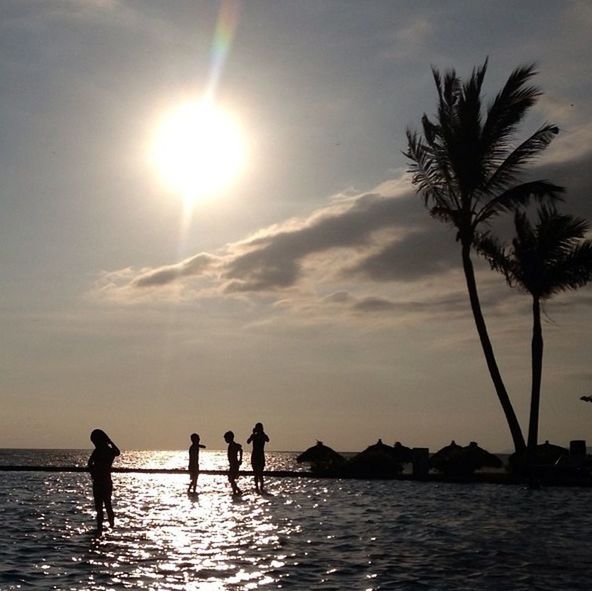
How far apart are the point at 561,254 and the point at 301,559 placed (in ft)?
86.3

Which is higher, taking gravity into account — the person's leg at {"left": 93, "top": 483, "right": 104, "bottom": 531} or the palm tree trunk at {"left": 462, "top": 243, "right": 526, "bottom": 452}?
the palm tree trunk at {"left": 462, "top": 243, "right": 526, "bottom": 452}

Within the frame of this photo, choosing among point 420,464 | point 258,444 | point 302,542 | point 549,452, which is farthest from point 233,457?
point 549,452

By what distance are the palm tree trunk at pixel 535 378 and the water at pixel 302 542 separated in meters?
6.50

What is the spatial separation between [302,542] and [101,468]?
184 inches

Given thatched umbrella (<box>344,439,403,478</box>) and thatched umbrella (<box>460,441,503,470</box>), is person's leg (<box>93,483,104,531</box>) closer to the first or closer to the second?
thatched umbrella (<box>344,439,403,478</box>)

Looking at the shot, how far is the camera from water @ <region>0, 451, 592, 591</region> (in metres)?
12.6

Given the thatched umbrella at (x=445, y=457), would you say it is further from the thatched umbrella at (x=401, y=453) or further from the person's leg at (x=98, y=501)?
the person's leg at (x=98, y=501)

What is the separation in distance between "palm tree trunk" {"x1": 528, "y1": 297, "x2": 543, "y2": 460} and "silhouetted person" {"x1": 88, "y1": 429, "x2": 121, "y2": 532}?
21753 millimetres

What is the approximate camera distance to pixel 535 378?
36938 millimetres

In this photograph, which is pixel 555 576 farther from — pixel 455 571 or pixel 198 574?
pixel 198 574

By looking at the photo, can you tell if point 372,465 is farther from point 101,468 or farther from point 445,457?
point 101,468

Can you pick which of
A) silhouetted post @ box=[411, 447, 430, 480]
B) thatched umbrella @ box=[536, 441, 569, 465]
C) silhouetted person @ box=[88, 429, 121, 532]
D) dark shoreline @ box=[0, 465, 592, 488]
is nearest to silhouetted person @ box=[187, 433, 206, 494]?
dark shoreline @ box=[0, 465, 592, 488]

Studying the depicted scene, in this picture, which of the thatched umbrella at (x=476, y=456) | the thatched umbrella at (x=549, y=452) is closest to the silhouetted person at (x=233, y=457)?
the thatched umbrella at (x=476, y=456)

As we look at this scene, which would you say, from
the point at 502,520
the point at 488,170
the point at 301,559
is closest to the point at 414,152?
the point at 488,170
